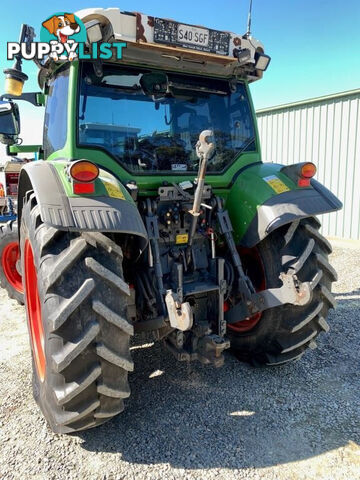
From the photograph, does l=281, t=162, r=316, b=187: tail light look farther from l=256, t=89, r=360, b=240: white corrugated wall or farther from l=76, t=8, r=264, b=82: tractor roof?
l=256, t=89, r=360, b=240: white corrugated wall

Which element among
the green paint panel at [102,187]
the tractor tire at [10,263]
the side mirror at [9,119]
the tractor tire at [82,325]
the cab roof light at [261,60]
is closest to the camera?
the tractor tire at [82,325]

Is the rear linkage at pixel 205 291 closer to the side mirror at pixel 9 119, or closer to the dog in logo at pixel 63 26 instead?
the dog in logo at pixel 63 26

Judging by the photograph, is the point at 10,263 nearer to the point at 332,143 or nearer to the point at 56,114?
Result: the point at 56,114

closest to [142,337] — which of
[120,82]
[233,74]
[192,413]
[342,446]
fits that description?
[192,413]

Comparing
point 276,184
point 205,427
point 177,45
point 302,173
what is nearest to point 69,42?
point 177,45

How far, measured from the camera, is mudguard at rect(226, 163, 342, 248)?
253 cm

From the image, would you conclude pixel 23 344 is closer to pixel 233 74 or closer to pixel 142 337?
pixel 142 337

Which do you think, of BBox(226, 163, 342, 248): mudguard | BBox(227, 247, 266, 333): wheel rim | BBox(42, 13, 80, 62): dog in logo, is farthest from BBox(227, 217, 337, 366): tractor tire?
BBox(42, 13, 80, 62): dog in logo

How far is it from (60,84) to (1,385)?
2.31 metres

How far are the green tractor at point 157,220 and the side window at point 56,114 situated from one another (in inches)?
0.6

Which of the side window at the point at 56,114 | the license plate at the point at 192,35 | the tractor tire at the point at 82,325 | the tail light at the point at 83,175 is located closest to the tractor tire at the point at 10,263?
the side window at the point at 56,114

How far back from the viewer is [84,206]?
193 cm

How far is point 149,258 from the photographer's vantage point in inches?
97.0

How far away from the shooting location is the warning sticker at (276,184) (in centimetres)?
267
